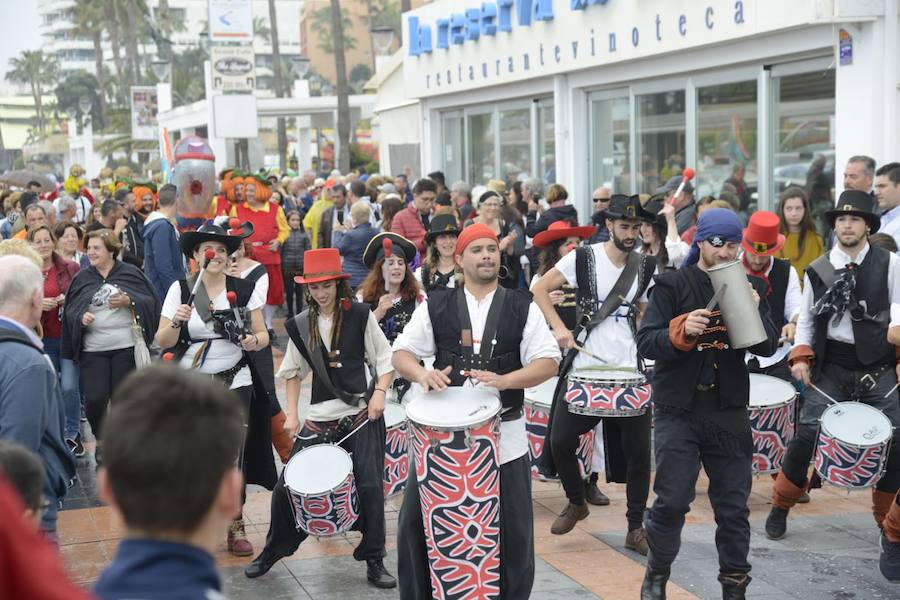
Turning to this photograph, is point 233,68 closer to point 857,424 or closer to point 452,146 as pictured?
point 452,146

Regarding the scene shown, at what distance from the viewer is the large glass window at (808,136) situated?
41.9 feet

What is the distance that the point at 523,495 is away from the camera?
5438mm

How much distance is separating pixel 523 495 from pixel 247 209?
9.73 metres

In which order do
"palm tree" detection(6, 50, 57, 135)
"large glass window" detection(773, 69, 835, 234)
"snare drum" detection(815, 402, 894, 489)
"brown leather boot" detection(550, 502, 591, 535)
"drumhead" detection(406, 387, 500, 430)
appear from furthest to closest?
"palm tree" detection(6, 50, 57, 135)
"large glass window" detection(773, 69, 835, 234)
"brown leather boot" detection(550, 502, 591, 535)
"snare drum" detection(815, 402, 894, 489)
"drumhead" detection(406, 387, 500, 430)

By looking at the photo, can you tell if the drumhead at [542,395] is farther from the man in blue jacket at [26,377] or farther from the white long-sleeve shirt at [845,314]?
the man in blue jacket at [26,377]

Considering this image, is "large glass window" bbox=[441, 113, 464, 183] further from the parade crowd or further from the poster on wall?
the poster on wall

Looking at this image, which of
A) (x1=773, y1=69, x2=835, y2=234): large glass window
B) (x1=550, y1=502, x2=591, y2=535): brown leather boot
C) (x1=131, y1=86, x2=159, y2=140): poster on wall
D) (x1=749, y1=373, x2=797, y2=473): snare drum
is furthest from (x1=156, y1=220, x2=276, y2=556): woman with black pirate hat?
(x1=131, y1=86, x2=159, y2=140): poster on wall

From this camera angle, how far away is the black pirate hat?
278 inches

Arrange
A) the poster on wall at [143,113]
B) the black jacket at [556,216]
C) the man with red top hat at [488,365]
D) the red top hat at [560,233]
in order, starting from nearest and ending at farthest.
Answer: the man with red top hat at [488,365], the red top hat at [560,233], the black jacket at [556,216], the poster on wall at [143,113]

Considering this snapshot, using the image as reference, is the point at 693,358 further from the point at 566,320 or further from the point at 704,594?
the point at 566,320

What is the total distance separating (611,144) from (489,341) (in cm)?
1278

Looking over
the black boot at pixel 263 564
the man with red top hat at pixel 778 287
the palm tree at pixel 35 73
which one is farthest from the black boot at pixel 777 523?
the palm tree at pixel 35 73

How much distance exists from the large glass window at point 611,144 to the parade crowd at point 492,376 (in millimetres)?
6938

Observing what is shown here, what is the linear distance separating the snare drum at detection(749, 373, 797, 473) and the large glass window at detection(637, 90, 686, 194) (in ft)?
27.5
